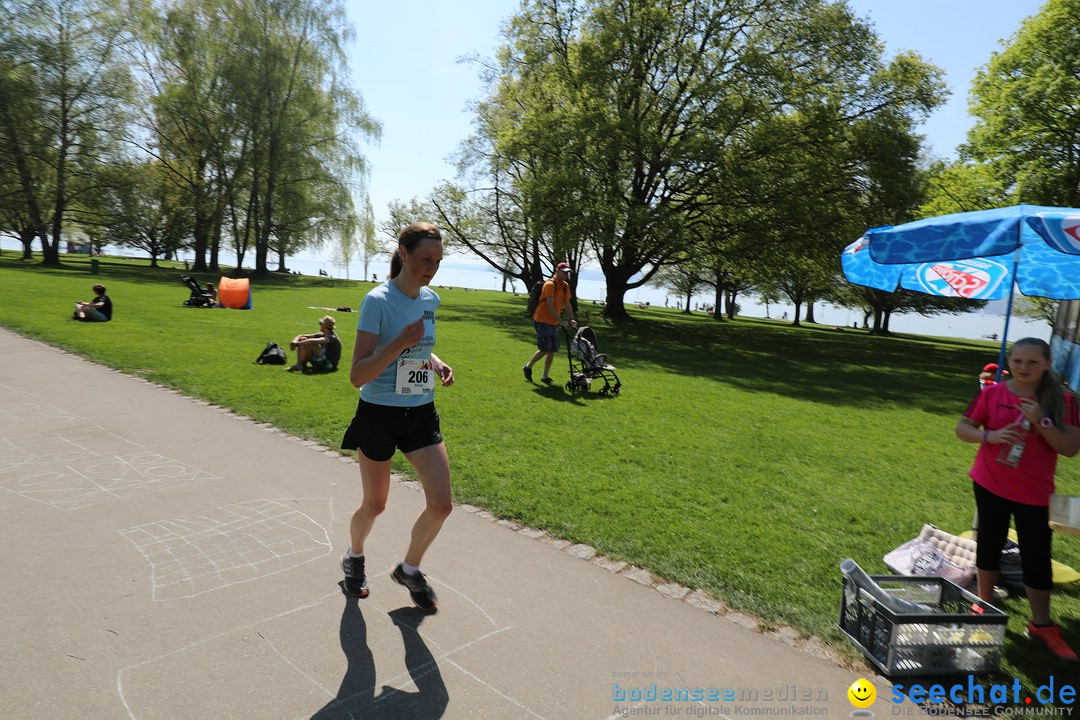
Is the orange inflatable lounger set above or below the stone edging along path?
above

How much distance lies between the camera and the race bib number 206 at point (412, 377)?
10.8ft

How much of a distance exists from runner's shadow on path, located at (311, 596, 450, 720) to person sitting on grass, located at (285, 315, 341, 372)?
8411 millimetres

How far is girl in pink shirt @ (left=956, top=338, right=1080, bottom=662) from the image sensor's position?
10.9 ft

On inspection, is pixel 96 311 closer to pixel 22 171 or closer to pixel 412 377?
pixel 412 377

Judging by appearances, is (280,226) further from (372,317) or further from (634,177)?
(372,317)

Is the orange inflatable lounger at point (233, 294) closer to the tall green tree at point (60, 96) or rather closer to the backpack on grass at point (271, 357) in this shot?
the backpack on grass at point (271, 357)

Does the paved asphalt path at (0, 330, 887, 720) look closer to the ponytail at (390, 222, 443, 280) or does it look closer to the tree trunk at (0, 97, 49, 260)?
the ponytail at (390, 222, 443, 280)

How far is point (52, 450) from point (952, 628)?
745 cm

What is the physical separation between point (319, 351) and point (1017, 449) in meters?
10.4

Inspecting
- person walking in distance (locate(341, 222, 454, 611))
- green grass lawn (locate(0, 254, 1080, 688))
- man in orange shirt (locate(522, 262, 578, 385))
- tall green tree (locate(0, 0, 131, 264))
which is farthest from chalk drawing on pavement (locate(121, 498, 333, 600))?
tall green tree (locate(0, 0, 131, 264))

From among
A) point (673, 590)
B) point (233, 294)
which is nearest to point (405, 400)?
point (673, 590)

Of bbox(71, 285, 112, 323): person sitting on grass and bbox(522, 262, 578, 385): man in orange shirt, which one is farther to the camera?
bbox(71, 285, 112, 323): person sitting on grass

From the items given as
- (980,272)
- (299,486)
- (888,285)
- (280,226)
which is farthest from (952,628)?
(280,226)

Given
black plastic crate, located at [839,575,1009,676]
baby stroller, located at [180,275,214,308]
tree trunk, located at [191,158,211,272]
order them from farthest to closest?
tree trunk, located at [191,158,211,272] < baby stroller, located at [180,275,214,308] < black plastic crate, located at [839,575,1009,676]
